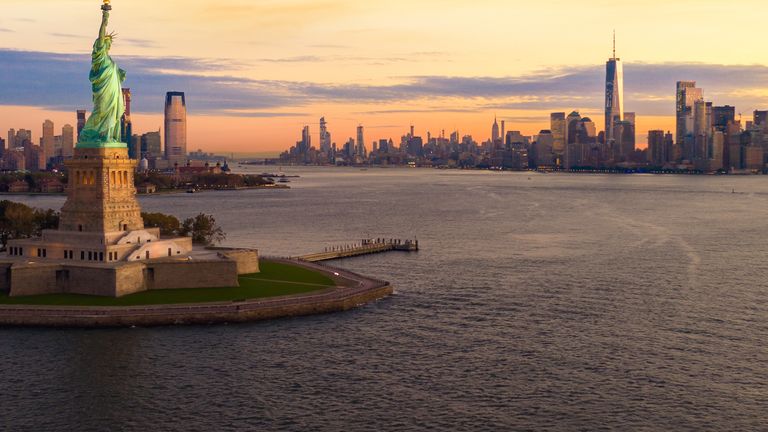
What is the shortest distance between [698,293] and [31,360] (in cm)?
4709

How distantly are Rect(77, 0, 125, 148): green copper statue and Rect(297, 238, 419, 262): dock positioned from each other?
81.9 ft

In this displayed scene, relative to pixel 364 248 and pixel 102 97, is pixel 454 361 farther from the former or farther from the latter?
pixel 364 248

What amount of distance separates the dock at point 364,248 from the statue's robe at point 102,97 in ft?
82.1

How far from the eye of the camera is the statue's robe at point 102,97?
64.0 meters

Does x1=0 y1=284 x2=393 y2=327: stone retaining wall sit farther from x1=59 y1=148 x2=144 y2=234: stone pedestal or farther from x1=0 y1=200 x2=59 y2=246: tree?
x1=0 y1=200 x2=59 y2=246: tree

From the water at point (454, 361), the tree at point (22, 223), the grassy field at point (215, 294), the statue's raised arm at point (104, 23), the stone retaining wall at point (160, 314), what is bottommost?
the water at point (454, 361)

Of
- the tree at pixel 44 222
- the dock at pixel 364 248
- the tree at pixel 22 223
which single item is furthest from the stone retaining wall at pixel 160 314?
the tree at pixel 44 222

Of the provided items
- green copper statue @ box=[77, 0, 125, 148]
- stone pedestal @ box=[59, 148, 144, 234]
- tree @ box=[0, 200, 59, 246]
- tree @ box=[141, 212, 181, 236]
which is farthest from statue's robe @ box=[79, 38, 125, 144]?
tree @ box=[0, 200, 59, 246]

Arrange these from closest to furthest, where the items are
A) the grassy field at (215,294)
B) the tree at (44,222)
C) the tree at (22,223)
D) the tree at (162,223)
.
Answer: the grassy field at (215,294)
the tree at (22,223)
the tree at (162,223)
the tree at (44,222)

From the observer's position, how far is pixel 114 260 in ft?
200

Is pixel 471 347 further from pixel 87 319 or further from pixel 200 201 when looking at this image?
pixel 200 201

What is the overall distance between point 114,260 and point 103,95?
12.6 metres

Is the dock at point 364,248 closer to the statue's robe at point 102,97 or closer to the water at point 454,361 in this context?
the water at point 454,361

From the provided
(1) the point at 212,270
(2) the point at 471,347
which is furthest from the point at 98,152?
(2) the point at 471,347
